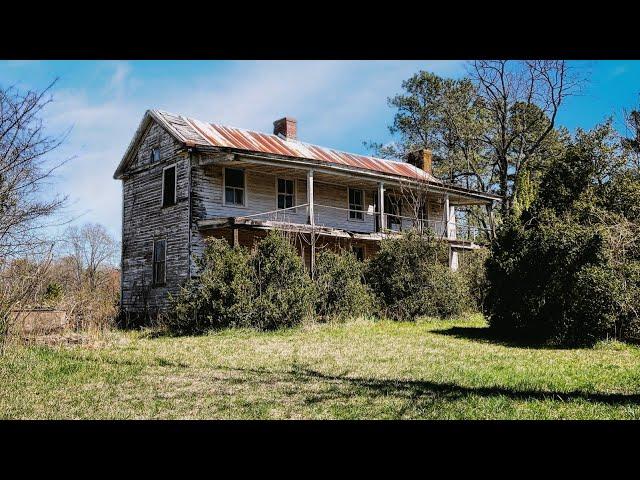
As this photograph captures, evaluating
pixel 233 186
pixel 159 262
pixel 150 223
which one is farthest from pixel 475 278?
pixel 150 223

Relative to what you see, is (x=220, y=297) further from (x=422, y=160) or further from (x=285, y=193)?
(x=422, y=160)

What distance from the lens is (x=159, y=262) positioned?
71.3 ft

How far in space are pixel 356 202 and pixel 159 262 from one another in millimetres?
9325

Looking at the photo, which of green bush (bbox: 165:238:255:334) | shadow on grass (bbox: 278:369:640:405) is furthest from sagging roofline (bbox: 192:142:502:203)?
shadow on grass (bbox: 278:369:640:405)

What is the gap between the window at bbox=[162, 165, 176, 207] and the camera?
21547 mm

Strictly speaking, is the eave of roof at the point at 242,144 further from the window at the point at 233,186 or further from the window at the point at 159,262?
the window at the point at 159,262

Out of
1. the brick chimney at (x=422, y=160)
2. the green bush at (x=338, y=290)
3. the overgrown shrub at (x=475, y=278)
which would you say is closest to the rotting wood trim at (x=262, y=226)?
the overgrown shrub at (x=475, y=278)

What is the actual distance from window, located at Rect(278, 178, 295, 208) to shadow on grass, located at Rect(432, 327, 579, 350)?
9.69m

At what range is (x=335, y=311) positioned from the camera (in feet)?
54.0

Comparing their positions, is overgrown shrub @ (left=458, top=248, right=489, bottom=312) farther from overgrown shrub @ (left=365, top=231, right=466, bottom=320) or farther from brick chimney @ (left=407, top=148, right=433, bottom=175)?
brick chimney @ (left=407, top=148, right=433, bottom=175)
